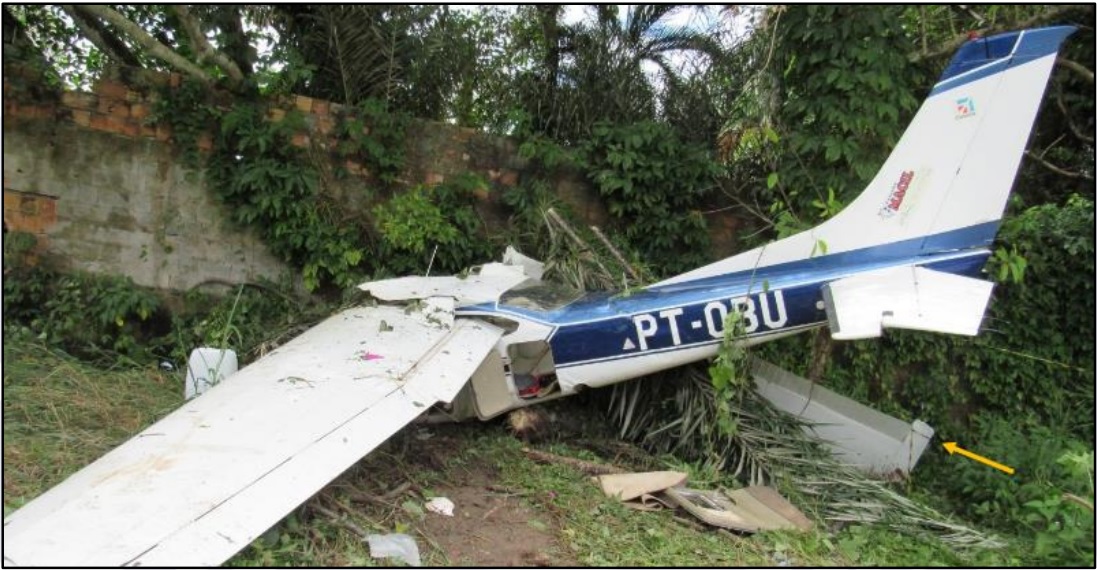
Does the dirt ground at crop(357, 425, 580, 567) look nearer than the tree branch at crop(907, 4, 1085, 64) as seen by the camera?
Yes

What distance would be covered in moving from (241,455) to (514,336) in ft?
6.44

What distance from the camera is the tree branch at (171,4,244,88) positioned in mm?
5199

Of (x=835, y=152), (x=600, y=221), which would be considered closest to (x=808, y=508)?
(x=835, y=152)

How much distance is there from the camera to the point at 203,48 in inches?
214

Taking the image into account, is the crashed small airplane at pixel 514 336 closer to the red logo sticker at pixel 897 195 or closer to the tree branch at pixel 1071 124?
the red logo sticker at pixel 897 195

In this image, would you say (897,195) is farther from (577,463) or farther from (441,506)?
(441,506)

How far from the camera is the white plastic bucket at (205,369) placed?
4469 millimetres

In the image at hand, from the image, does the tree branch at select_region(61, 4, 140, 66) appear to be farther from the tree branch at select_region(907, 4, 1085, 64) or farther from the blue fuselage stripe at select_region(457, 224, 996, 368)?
the tree branch at select_region(907, 4, 1085, 64)

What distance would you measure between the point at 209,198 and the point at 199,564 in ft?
14.9

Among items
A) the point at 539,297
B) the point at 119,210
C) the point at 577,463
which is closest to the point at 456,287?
the point at 539,297

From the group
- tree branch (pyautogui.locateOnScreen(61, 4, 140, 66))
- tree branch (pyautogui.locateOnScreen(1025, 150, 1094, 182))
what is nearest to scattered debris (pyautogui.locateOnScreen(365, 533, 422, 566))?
tree branch (pyautogui.locateOnScreen(61, 4, 140, 66))

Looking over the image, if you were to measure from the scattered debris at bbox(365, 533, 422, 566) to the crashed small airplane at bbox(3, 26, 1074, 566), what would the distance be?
0.42 meters

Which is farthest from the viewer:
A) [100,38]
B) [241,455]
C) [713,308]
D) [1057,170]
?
[1057,170]

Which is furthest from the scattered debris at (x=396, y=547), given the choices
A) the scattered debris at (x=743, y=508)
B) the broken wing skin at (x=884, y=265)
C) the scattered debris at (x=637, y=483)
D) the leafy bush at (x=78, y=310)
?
the leafy bush at (x=78, y=310)
